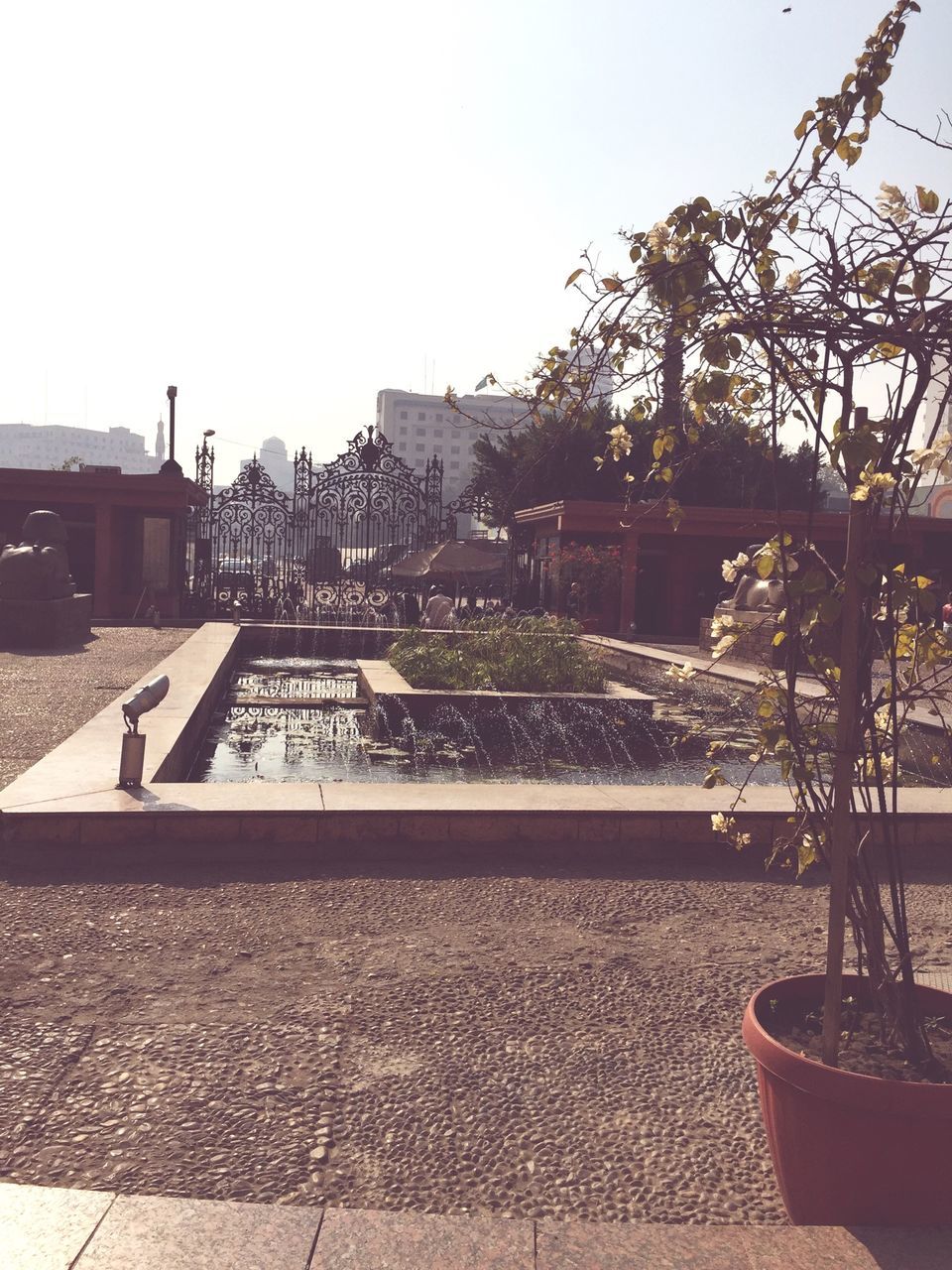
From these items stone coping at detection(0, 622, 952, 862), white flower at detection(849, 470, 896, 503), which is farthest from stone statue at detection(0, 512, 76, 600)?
white flower at detection(849, 470, 896, 503)

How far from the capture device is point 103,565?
2414 centimetres

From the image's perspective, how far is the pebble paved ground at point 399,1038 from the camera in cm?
280

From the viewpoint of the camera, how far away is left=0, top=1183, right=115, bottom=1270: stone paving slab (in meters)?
2.22

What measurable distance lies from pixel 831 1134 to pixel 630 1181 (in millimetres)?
676

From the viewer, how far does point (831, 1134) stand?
7.71 feet

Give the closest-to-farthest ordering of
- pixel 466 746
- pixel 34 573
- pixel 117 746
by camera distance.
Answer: pixel 117 746 < pixel 466 746 < pixel 34 573

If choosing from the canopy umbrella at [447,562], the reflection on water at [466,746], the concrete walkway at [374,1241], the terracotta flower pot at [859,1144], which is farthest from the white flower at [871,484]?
the canopy umbrella at [447,562]

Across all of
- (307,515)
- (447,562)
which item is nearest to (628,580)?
(447,562)

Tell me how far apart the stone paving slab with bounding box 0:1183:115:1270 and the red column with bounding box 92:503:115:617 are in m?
22.7

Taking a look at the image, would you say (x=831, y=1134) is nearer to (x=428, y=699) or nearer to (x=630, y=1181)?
(x=630, y=1181)

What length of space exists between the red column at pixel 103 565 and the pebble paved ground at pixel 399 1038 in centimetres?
1988

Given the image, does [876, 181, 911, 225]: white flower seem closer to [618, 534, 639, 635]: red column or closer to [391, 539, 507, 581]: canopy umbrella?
[391, 539, 507, 581]: canopy umbrella

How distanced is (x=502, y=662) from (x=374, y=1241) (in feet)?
31.8

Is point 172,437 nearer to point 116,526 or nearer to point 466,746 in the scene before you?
point 116,526
